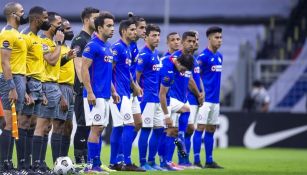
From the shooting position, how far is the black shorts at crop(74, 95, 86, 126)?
1650cm

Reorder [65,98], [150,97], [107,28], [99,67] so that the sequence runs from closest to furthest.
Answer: [99,67] < [107,28] < [65,98] < [150,97]

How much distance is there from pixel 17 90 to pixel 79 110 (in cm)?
257

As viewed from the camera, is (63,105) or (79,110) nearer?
(63,105)

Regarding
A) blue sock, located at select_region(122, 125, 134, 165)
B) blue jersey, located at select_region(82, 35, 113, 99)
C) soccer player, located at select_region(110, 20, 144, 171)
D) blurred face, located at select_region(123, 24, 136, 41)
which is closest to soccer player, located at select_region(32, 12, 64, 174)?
blue jersey, located at select_region(82, 35, 113, 99)

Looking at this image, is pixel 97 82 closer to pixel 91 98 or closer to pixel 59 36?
pixel 91 98

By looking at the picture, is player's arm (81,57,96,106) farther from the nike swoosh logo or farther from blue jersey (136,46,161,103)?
the nike swoosh logo

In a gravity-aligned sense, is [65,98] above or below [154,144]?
above

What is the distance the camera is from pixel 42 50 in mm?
14961

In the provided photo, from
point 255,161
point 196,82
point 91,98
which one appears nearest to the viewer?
point 91,98

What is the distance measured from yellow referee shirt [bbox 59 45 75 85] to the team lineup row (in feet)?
0.05

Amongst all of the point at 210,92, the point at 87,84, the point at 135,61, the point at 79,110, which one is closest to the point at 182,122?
the point at 210,92

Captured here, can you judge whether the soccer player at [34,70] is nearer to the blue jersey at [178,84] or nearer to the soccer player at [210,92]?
the blue jersey at [178,84]

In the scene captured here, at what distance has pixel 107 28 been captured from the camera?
15594 millimetres

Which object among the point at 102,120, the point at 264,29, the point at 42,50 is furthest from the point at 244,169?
the point at 264,29
